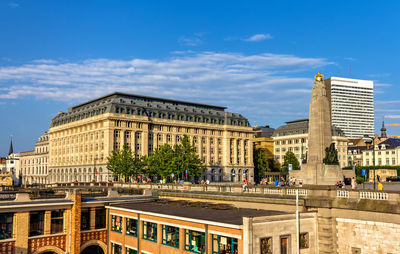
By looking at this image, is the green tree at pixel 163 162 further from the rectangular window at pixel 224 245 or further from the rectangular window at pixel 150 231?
the rectangular window at pixel 224 245

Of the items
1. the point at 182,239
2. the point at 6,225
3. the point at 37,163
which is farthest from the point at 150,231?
the point at 37,163

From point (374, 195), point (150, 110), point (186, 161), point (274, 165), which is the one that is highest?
point (150, 110)

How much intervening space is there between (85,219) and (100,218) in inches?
64.3

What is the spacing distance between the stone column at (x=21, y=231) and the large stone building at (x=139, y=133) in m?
81.5

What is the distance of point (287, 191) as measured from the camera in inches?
1357

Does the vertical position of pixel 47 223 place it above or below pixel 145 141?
below

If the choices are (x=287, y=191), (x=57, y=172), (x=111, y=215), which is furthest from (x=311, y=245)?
(x=57, y=172)

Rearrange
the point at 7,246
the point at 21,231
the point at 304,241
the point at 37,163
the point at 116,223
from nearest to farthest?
the point at 304,241
the point at 7,246
the point at 21,231
the point at 116,223
the point at 37,163

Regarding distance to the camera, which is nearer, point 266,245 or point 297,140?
point 266,245

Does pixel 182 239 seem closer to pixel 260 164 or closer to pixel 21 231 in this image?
pixel 21 231

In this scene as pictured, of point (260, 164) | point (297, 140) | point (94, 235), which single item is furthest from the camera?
point (297, 140)

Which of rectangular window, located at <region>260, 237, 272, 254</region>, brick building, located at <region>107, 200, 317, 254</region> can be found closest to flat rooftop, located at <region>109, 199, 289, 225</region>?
brick building, located at <region>107, 200, 317, 254</region>

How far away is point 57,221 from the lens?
39688 millimetres

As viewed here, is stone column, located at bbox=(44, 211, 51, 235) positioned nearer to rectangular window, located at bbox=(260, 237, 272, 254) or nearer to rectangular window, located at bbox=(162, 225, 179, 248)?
rectangular window, located at bbox=(162, 225, 179, 248)
